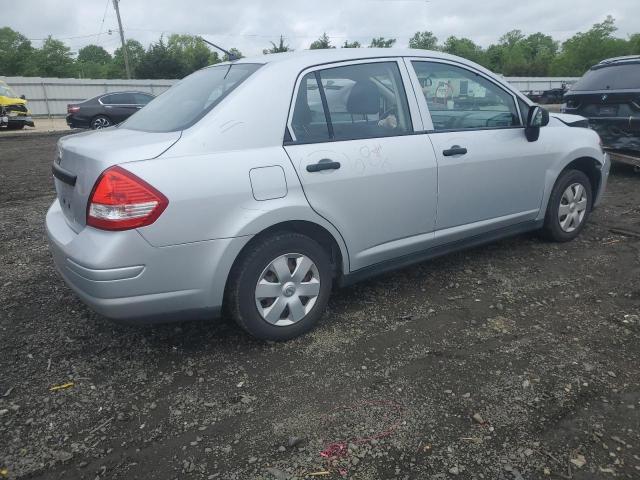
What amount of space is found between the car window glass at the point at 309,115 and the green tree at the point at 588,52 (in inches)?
2687

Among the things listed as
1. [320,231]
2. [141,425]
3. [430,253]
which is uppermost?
[320,231]

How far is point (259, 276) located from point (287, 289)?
224mm

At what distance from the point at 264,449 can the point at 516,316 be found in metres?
2.04

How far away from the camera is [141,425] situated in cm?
250

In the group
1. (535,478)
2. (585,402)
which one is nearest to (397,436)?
(535,478)

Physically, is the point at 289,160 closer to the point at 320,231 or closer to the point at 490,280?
the point at 320,231

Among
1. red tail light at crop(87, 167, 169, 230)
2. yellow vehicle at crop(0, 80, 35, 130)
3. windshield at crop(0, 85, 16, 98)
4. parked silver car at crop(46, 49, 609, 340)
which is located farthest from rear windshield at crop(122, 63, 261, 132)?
windshield at crop(0, 85, 16, 98)

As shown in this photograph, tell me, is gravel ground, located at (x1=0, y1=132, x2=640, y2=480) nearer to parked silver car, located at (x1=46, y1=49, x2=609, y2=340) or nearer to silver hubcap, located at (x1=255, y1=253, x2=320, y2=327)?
silver hubcap, located at (x1=255, y1=253, x2=320, y2=327)

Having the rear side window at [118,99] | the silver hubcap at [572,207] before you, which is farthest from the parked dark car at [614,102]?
the rear side window at [118,99]

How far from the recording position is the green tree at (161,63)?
137 feet

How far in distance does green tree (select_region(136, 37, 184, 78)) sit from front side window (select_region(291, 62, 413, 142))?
4168 cm

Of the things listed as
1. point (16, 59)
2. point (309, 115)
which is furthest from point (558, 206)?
point (16, 59)

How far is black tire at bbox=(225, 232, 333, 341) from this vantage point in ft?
9.61

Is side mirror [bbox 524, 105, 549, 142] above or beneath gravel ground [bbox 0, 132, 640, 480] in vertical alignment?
above
